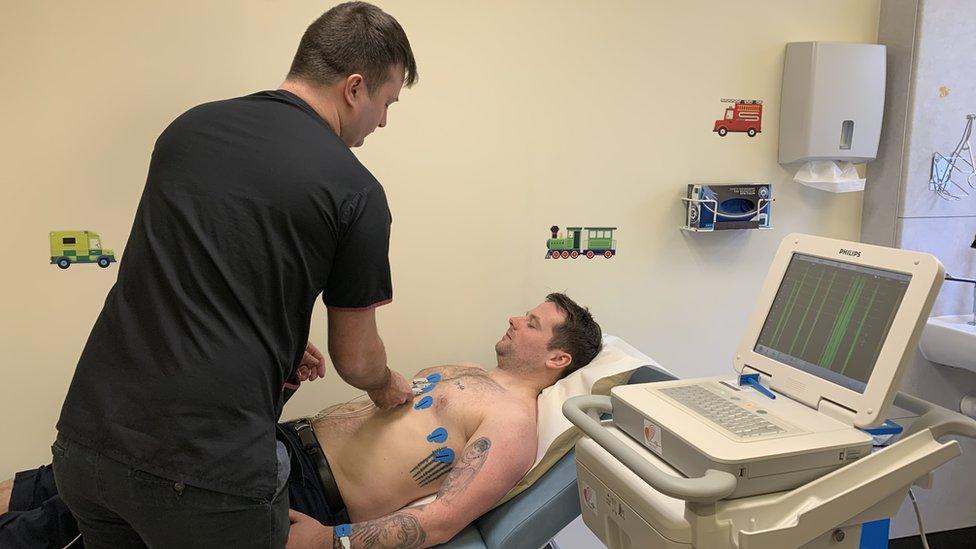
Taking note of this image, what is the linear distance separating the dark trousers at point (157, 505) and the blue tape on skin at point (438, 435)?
0.60 metres

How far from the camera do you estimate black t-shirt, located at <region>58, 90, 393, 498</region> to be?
3.63 feet

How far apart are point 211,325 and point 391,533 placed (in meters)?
0.66

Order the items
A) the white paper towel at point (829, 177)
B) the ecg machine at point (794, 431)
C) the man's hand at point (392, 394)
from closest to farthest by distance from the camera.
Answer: the ecg machine at point (794, 431)
the man's hand at point (392, 394)
the white paper towel at point (829, 177)

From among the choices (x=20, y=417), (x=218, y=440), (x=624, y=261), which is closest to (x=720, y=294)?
(x=624, y=261)

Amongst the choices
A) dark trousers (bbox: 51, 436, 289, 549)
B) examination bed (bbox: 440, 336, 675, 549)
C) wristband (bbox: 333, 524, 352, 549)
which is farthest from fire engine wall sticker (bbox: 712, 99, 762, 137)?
dark trousers (bbox: 51, 436, 289, 549)

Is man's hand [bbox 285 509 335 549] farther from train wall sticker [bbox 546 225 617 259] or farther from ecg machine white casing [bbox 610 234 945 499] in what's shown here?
train wall sticker [bbox 546 225 617 259]

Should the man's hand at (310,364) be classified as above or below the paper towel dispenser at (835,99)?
below

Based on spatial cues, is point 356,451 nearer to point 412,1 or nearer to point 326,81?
point 326,81

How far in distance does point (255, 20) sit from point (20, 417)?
1.32 meters

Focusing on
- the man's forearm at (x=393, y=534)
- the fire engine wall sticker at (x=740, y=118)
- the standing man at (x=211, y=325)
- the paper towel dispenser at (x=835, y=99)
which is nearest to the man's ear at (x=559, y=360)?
the man's forearm at (x=393, y=534)

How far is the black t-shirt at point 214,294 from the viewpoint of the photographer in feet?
3.63

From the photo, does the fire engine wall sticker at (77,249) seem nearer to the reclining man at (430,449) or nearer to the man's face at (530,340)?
the reclining man at (430,449)

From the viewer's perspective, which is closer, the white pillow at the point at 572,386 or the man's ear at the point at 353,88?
the man's ear at the point at 353,88

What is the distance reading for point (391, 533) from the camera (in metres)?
1.49
